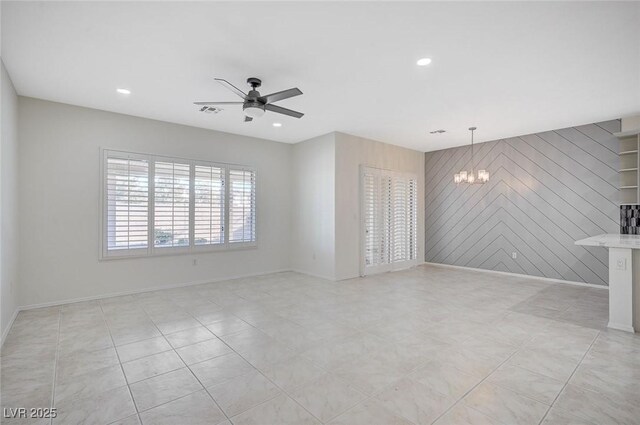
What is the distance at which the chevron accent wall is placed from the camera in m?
5.31

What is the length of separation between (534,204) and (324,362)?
18.6 feet

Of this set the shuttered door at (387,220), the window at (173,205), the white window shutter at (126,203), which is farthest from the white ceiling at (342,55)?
the shuttered door at (387,220)

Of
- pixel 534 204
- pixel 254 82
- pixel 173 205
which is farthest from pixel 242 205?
pixel 534 204

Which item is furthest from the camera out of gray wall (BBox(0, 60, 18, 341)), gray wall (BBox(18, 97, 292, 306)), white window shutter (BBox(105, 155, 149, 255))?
white window shutter (BBox(105, 155, 149, 255))

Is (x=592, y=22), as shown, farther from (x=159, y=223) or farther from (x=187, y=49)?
(x=159, y=223)

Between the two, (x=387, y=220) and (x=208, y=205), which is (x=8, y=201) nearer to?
(x=208, y=205)

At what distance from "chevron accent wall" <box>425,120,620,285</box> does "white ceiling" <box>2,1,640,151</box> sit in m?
1.01

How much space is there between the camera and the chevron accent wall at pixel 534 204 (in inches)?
209

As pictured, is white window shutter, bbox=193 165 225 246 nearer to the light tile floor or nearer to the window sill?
the window sill

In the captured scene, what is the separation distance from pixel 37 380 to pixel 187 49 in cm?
312

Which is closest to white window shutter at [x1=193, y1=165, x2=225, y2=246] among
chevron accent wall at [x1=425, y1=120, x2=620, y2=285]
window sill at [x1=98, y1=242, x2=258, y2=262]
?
window sill at [x1=98, y1=242, x2=258, y2=262]

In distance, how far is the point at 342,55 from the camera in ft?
9.96

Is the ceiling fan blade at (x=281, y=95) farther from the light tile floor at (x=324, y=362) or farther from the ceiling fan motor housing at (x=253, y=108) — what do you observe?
the light tile floor at (x=324, y=362)

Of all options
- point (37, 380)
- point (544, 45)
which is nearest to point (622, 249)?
point (544, 45)
